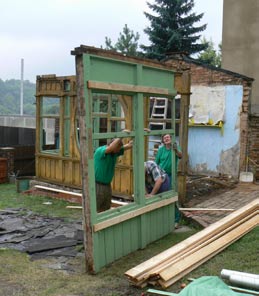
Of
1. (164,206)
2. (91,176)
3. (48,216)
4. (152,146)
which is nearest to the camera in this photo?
(91,176)

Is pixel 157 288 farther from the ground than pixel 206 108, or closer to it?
closer to it

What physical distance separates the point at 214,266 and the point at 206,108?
26.5 feet

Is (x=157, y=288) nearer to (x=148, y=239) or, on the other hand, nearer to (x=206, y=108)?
(x=148, y=239)

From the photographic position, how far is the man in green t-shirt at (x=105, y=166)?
6.08 metres

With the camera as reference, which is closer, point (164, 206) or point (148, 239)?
point (148, 239)

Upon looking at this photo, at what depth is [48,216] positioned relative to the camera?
27.5 feet

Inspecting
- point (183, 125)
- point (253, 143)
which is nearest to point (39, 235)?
point (183, 125)

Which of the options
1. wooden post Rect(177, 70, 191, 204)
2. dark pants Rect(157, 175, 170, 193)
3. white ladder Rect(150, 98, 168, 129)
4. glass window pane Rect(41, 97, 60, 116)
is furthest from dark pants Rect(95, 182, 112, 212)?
white ladder Rect(150, 98, 168, 129)

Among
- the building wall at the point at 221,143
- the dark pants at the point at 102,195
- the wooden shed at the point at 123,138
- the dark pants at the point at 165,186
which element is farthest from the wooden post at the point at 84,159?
the building wall at the point at 221,143

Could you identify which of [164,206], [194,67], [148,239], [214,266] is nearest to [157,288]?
[214,266]

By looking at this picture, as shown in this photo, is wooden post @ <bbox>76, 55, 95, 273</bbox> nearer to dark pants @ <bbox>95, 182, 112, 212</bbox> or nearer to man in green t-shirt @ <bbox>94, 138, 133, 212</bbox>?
man in green t-shirt @ <bbox>94, 138, 133, 212</bbox>

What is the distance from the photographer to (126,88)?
5699 millimetres

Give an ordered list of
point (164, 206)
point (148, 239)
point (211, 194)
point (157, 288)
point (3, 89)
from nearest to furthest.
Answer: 1. point (157, 288)
2. point (148, 239)
3. point (164, 206)
4. point (211, 194)
5. point (3, 89)

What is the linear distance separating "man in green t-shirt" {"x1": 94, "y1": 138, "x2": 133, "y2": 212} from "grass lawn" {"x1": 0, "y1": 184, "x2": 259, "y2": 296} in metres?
0.95
